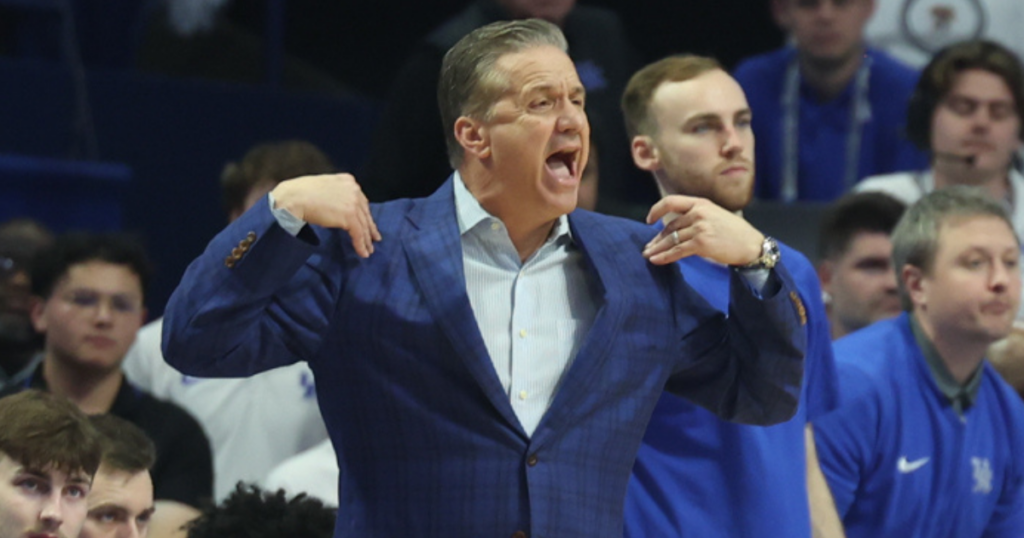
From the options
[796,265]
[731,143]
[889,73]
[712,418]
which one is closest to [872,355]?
[796,265]

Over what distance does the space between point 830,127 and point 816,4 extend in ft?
1.42

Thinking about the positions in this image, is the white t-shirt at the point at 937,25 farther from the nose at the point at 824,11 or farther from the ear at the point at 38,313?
the ear at the point at 38,313

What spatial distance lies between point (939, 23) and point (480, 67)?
4.30 meters

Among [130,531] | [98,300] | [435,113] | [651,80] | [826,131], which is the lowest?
[130,531]

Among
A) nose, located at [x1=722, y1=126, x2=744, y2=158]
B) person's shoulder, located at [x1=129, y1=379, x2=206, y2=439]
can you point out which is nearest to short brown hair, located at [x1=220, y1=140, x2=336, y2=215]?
person's shoulder, located at [x1=129, y1=379, x2=206, y2=439]

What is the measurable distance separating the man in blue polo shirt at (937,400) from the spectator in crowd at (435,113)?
1146 millimetres

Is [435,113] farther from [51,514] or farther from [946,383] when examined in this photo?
[51,514]

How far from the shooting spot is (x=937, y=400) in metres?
4.67

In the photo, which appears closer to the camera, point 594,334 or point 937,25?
point 594,334

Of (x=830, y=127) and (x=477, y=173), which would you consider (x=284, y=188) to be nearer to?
(x=477, y=173)

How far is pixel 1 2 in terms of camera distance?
21.7 ft

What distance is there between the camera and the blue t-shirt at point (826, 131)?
254 inches

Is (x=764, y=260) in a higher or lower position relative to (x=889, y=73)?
lower

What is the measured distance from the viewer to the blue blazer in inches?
115
